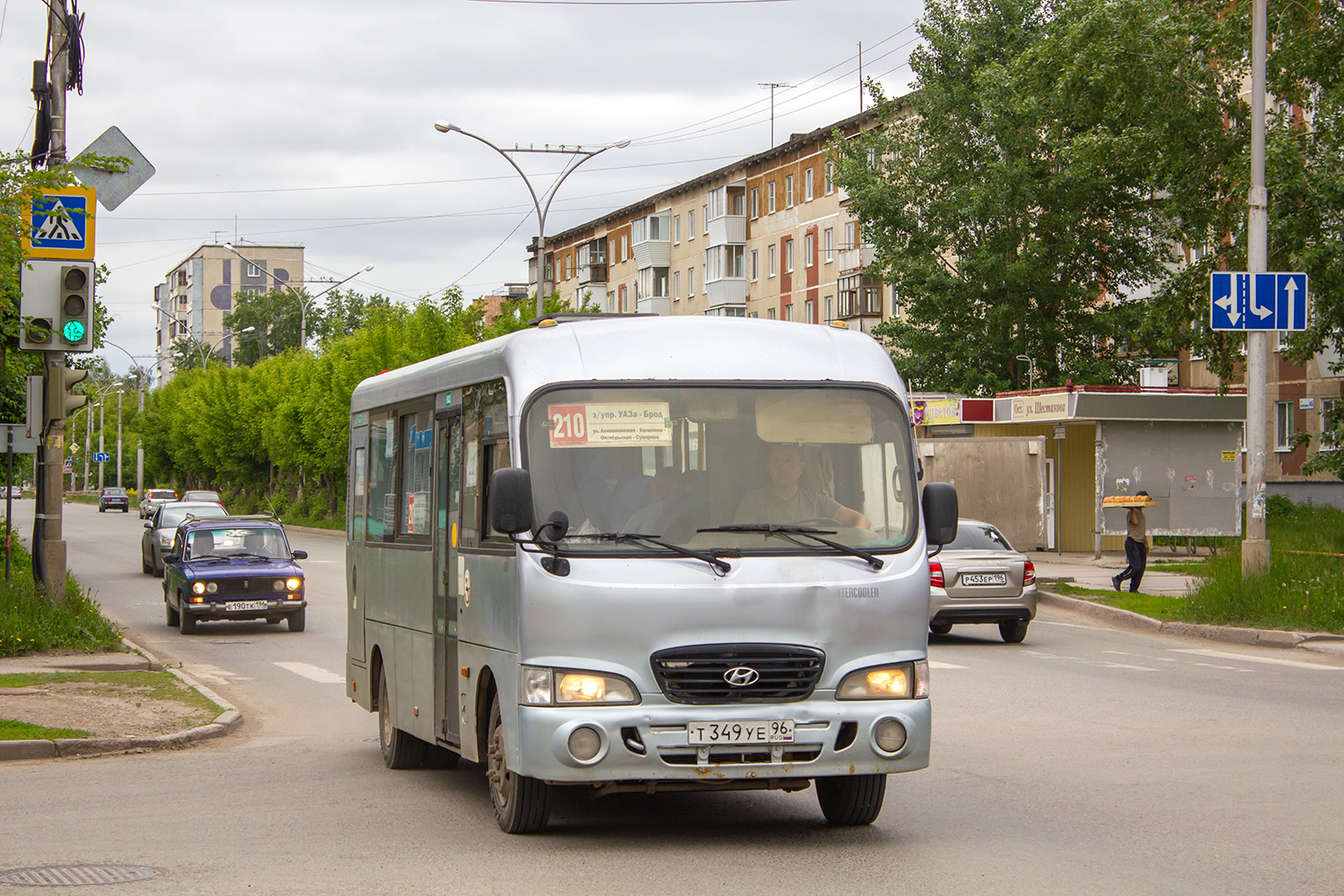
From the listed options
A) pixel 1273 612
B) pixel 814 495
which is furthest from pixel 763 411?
pixel 1273 612

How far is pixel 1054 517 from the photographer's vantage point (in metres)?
38.7

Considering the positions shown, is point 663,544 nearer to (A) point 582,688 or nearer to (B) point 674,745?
(A) point 582,688

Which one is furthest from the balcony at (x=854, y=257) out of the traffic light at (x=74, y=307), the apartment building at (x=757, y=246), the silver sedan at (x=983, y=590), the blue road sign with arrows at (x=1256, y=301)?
the traffic light at (x=74, y=307)

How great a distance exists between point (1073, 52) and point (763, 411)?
25362mm

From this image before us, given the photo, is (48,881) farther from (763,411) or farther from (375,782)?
(763,411)

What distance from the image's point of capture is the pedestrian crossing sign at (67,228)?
→ 17.5 meters

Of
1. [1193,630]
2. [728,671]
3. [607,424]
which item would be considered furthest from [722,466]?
[1193,630]

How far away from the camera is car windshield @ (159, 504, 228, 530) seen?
3553 cm

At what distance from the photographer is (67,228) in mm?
17609

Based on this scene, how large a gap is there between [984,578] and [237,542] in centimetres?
1088

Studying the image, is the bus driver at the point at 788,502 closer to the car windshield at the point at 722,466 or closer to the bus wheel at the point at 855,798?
the car windshield at the point at 722,466

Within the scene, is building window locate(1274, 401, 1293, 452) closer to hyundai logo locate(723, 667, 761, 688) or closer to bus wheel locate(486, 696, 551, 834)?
bus wheel locate(486, 696, 551, 834)

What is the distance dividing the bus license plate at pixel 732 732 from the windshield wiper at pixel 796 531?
0.87 meters

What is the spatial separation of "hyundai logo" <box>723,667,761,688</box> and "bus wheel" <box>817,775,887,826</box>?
93 centimetres
